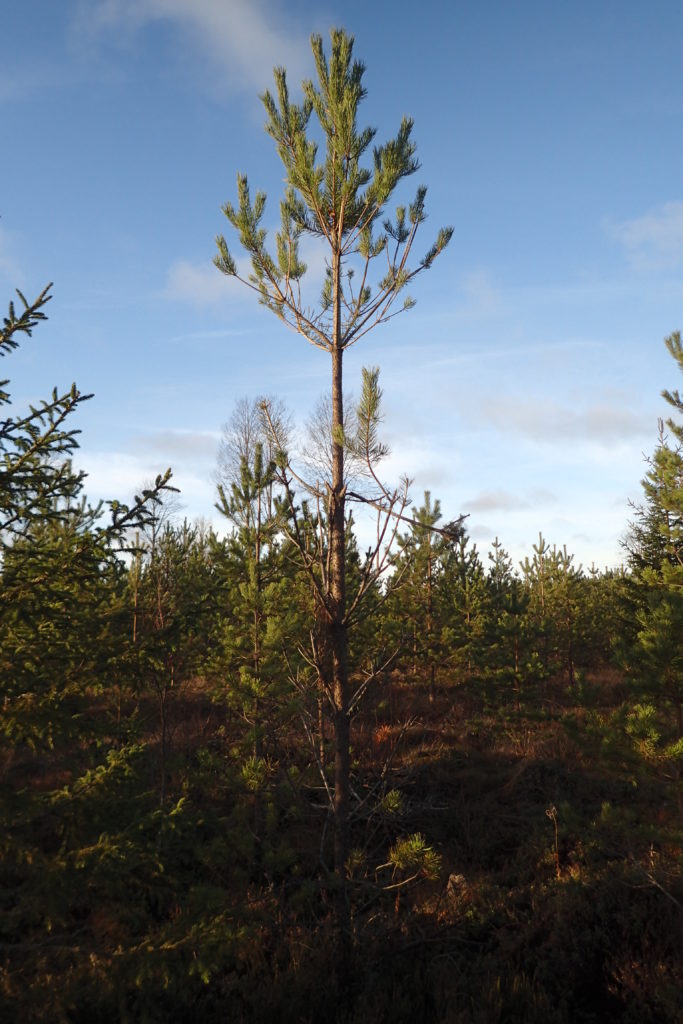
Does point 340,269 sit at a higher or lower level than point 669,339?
lower

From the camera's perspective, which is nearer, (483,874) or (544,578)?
(483,874)

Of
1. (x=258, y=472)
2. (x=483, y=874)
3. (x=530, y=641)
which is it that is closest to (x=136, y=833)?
(x=483, y=874)

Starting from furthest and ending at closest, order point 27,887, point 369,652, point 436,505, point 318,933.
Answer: point 436,505
point 369,652
point 318,933
point 27,887

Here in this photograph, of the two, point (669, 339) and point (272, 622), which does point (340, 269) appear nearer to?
point (272, 622)

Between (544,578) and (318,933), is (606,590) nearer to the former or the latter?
(544,578)

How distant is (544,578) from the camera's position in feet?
104

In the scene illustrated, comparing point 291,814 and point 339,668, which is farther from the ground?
point 339,668

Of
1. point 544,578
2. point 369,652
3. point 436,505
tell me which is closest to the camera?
point 369,652

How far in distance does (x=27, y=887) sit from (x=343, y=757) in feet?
10.3

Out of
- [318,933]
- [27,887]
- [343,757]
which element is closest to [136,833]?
[27,887]

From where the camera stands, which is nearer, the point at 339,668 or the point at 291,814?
the point at 339,668

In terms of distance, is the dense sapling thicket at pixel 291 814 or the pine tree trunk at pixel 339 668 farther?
the pine tree trunk at pixel 339 668

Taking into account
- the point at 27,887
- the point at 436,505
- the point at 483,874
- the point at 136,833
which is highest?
the point at 436,505

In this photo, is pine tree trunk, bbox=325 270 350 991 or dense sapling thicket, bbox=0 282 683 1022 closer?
dense sapling thicket, bbox=0 282 683 1022
